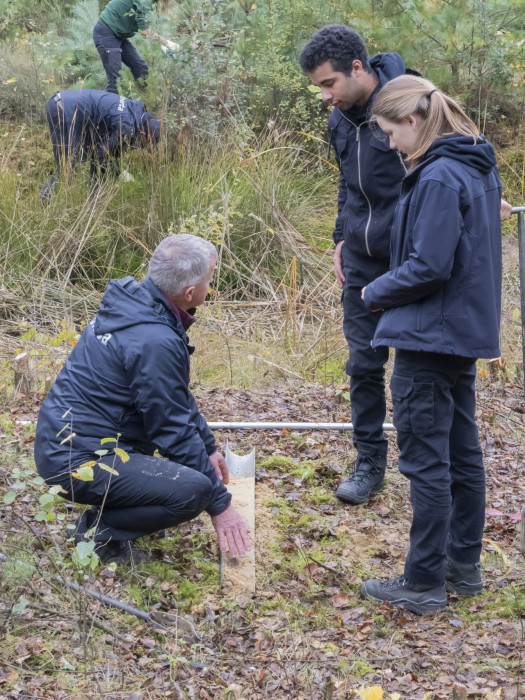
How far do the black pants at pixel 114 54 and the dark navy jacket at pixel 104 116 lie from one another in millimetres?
1383

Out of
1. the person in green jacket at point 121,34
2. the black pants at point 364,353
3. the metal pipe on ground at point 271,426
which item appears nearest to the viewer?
Result: the black pants at point 364,353

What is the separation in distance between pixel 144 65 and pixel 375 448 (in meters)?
6.01

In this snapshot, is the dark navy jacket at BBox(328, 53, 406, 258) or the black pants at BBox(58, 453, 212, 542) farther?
the dark navy jacket at BBox(328, 53, 406, 258)

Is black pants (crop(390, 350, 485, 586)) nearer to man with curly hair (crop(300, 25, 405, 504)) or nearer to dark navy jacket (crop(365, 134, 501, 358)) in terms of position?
dark navy jacket (crop(365, 134, 501, 358))

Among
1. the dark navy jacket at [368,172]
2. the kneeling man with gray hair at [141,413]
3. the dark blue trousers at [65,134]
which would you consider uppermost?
the dark blue trousers at [65,134]

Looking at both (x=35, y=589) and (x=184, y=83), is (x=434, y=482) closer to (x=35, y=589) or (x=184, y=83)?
(x=35, y=589)

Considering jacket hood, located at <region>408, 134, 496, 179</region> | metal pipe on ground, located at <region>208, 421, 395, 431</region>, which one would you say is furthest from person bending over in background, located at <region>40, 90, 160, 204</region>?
jacket hood, located at <region>408, 134, 496, 179</region>

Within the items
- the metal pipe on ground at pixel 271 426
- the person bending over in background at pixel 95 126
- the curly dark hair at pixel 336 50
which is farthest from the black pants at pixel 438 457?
the person bending over in background at pixel 95 126

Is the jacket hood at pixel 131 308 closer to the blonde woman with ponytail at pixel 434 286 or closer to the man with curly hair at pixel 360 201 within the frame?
the blonde woman with ponytail at pixel 434 286

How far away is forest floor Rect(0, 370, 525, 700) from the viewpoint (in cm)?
246

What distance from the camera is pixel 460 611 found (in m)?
3.02

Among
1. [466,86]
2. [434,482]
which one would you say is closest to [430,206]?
[434,482]

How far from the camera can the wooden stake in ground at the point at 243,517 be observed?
3150mm

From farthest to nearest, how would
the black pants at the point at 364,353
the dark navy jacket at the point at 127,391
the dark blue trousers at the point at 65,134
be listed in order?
the dark blue trousers at the point at 65,134 → the black pants at the point at 364,353 → the dark navy jacket at the point at 127,391
